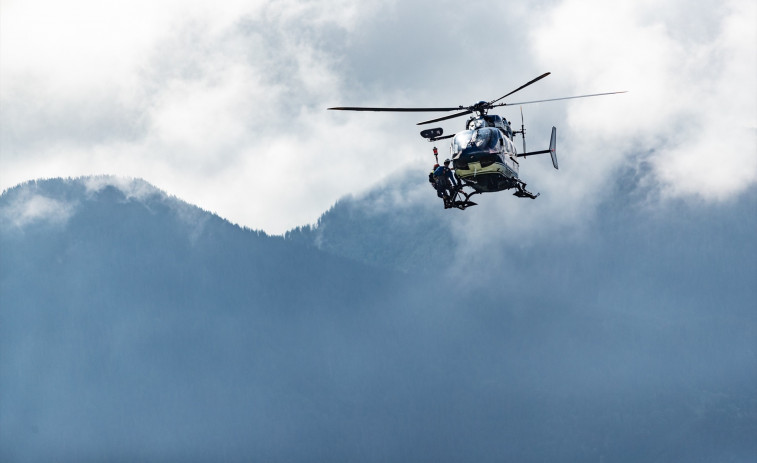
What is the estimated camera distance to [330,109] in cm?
6762

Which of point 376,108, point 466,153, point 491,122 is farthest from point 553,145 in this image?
point 376,108

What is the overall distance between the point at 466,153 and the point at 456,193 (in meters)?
5.12

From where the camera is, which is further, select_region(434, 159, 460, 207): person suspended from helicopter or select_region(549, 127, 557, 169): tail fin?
select_region(549, 127, 557, 169): tail fin

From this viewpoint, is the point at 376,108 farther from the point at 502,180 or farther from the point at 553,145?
the point at 553,145

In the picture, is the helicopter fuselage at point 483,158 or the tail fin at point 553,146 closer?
the helicopter fuselage at point 483,158

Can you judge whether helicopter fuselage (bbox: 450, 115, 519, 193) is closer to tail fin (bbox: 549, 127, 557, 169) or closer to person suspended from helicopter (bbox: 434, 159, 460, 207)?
person suspended from helicopter (bbox: 434, 159, 460, 207)

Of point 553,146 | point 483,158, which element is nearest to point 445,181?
point 483,158

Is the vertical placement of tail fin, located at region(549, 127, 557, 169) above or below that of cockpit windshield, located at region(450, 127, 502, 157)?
above

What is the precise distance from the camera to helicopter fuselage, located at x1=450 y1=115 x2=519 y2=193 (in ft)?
255

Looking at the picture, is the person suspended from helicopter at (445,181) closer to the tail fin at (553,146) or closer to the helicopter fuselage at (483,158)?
the helicopter fuselage at (483,158)

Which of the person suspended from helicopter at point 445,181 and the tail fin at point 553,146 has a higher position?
the tail fin at point 553,146

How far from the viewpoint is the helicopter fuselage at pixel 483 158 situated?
255 feet

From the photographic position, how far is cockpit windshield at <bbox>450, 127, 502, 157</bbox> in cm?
7788

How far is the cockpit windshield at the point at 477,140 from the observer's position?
77875 mm
